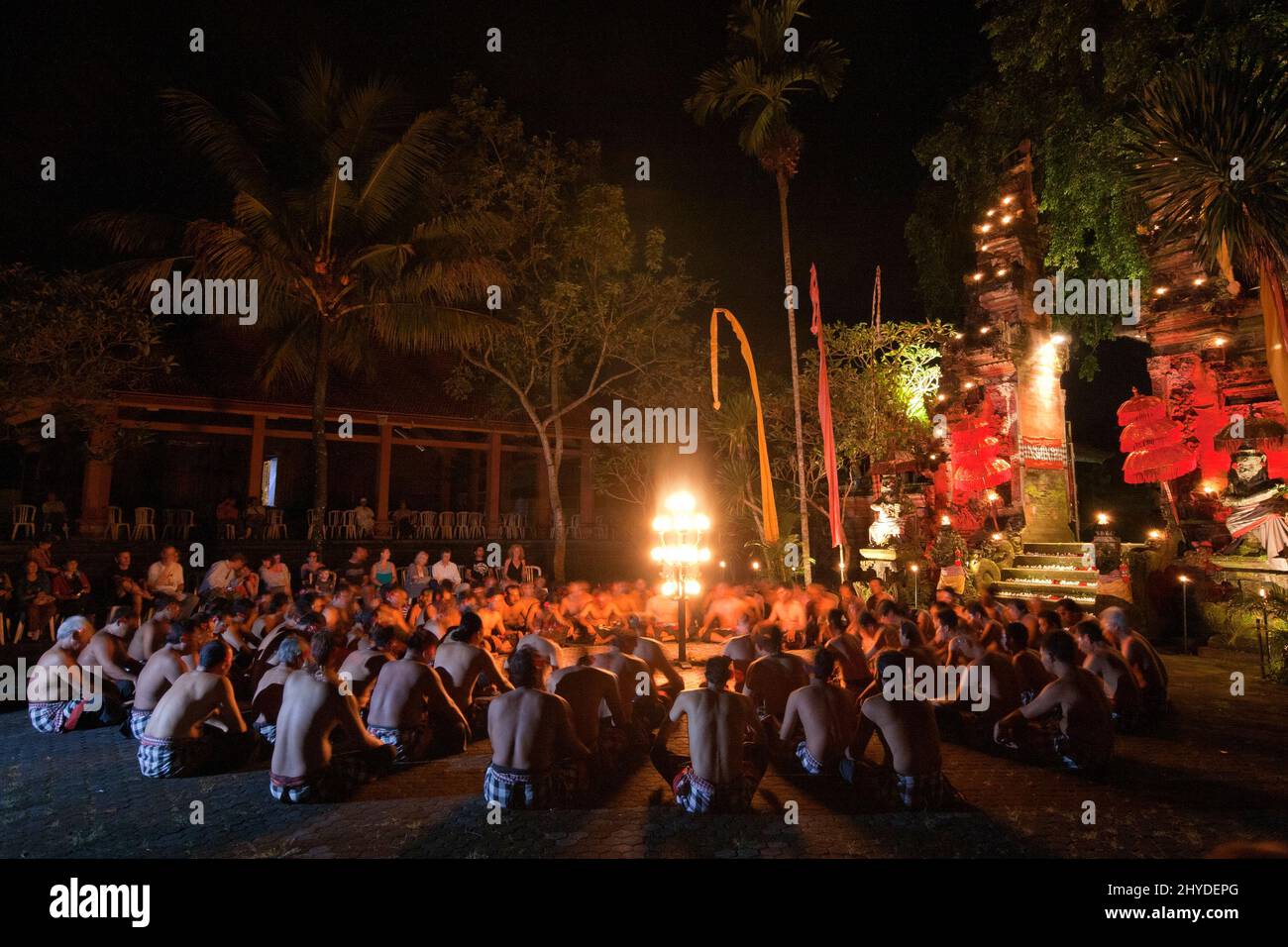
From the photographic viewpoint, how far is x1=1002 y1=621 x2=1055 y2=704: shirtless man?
6.39m

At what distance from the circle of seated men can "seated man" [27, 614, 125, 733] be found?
0.02m

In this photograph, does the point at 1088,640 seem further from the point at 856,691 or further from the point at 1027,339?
the point at 1027,339

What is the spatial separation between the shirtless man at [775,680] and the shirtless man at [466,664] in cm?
236

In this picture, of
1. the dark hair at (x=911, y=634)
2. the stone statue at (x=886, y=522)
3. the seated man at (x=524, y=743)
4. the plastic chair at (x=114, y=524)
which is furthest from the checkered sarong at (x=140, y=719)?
the stone statue at (x=886, y=522)

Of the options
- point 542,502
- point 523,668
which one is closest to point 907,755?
point 523,668

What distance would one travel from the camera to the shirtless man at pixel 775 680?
622 centimetres

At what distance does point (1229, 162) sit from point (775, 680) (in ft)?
29.7

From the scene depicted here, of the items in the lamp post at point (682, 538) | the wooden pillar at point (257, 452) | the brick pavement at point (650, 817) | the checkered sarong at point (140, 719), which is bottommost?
the brick pavement at point (650, 817)

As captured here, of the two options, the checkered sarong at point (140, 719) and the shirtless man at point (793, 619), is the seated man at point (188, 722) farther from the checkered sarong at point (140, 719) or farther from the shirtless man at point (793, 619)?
the shirtless man at point (793, 619)

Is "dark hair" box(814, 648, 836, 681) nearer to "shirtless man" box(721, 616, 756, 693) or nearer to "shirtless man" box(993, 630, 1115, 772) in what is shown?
"shirtless man" box(993, 630, 1115, 772)

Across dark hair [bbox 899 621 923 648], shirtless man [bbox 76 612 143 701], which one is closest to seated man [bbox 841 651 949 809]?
dark hair [bbox 899 621 923 648]

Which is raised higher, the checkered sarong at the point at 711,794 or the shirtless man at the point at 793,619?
the shirtless man at the point at 793,619

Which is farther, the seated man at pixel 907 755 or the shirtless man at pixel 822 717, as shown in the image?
the shirtless man at pixel 822 717
